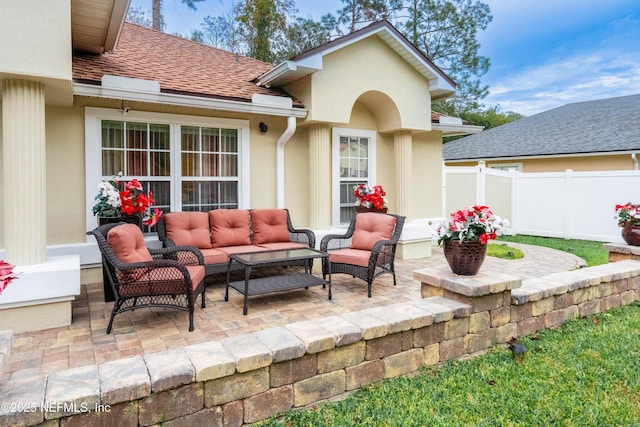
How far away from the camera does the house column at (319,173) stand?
25.8ft

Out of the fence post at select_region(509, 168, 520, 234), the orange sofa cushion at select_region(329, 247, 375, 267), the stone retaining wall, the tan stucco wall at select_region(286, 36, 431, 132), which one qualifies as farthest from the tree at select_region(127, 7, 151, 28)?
the stone retaining wall

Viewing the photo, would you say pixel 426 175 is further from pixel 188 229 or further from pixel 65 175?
pixel 65 175

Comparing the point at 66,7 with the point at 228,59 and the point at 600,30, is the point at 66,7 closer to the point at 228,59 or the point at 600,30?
the point at 228,59

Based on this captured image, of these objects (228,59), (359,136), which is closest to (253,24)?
(228,59)

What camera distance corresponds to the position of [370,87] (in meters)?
8.07

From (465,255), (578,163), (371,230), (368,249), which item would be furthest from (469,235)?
(578,163)

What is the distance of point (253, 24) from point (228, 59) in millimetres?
8996

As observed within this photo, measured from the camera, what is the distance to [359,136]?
8781mm

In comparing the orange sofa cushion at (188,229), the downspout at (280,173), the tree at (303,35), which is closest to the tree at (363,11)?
the tree at (303,35)

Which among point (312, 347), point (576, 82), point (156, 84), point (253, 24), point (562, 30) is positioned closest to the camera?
point (312, 347)

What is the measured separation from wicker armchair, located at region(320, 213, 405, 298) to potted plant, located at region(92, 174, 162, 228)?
2.77 m

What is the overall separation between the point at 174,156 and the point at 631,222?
24.4 feet

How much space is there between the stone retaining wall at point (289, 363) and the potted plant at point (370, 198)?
3.91 m

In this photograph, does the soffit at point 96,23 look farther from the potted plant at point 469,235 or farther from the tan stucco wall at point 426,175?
the tan stucco wall at point 426,175
